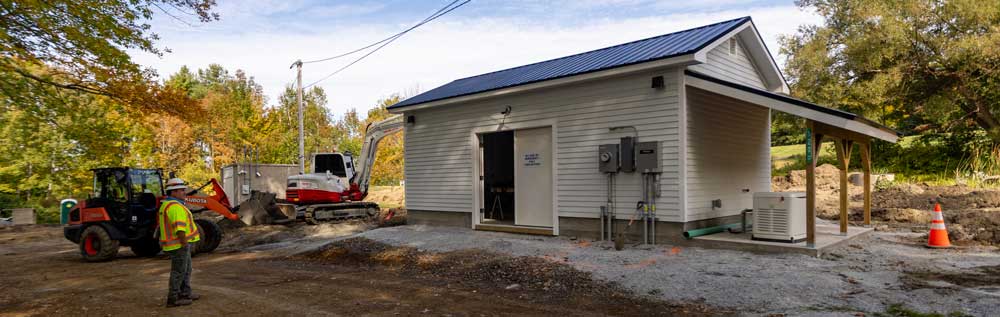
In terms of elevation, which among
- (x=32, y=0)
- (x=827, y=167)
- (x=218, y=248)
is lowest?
(x=218, y=248)

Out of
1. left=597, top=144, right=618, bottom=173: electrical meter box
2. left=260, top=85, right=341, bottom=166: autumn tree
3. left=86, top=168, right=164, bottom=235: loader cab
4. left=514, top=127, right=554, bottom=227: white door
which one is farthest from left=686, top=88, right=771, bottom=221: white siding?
left=260, top=85, right=341, bottom=166: autumn tree

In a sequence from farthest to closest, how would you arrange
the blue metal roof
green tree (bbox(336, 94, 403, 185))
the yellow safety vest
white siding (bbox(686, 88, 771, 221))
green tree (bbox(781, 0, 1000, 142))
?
1. green tree (bbox(336, 94, 403, 185))
2. green tree (bbox(781, 0, 1000, 142))
3. the blue metal roof
4. white siding (bbox(686, 88, 771, 221))
5. the yellow safety vest

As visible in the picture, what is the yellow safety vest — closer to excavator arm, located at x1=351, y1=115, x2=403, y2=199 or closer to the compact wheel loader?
the compact wheel loader

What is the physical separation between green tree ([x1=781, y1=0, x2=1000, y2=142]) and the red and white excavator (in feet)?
54.6

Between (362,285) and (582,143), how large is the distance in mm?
5093

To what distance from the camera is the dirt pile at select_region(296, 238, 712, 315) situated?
6695 millimetres

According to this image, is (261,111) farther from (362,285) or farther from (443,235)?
(362,285)

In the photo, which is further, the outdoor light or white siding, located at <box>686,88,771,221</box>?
white siding, located at <box>686,88,771,221</box>

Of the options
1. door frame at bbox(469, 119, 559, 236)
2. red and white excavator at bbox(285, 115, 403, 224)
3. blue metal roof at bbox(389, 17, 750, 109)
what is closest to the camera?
blue metal roof at bbox(389, 17, 750, 109)

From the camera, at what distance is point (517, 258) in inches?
353

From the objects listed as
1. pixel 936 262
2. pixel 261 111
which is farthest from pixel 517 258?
pixel 261 111

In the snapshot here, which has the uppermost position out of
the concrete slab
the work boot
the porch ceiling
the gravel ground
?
the porch ceiling

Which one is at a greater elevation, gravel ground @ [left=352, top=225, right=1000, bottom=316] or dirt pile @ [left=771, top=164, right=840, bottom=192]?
dirt pile @ [left=771, top=164, right=840, bottom=192]

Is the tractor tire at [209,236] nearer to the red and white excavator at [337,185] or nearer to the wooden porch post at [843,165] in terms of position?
the red and white excavator at [337,185]
